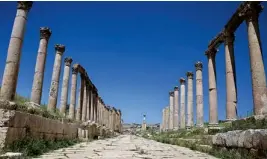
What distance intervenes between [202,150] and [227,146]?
218cm

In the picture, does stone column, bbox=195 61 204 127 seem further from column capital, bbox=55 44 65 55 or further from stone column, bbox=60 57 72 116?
Result: column capital, bbox=55 44 65 55

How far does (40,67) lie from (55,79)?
10.7 feet

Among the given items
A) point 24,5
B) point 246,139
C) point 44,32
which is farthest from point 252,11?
point 44,32

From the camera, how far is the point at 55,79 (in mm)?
16938

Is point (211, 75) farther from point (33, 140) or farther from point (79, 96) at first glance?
point (33, 140)

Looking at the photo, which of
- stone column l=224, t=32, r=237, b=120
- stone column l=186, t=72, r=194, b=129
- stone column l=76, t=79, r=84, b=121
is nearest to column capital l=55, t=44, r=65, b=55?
stone column l=76, t=79, r=84, b=121

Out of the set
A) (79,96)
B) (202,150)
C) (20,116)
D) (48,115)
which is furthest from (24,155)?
(79,96)

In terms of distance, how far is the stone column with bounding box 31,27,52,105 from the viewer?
43.8 ft

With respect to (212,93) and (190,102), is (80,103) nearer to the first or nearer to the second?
(212,93)

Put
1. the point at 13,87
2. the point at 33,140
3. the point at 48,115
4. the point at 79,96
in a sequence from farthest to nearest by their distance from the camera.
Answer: the point at 79,96 → the point at 48,115 → the point at 13,87 → the point at 33,140

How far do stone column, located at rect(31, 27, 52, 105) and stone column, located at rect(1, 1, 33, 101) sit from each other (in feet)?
10.3

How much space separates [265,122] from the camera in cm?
746

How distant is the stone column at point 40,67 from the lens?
525 inches

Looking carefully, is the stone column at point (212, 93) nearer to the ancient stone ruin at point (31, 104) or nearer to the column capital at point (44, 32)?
the ancient stone ruin at point (31, 104)
